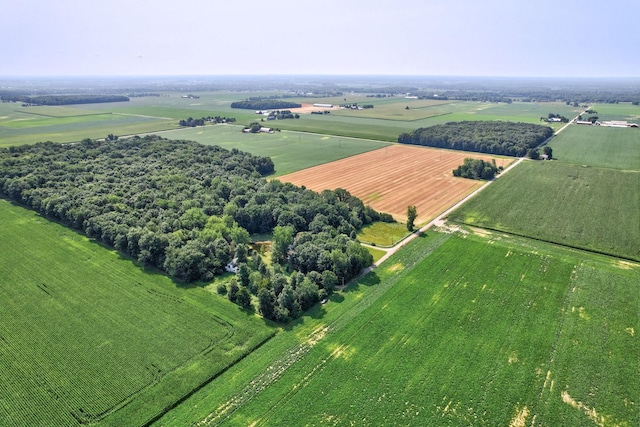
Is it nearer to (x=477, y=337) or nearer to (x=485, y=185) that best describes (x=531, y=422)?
(x=477, y=337)

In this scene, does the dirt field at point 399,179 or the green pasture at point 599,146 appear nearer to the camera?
the dirt field at point 399,179

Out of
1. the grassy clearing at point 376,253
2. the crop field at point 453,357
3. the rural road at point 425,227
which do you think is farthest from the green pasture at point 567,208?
the grassy clearing at point 376,253

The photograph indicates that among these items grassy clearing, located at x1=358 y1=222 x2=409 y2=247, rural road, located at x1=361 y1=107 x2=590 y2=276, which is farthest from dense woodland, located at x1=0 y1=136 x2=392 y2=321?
rural road, located at x1=361 y1=107 x2=590 y2=276

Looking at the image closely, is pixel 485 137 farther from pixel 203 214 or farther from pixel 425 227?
pixel 203 214

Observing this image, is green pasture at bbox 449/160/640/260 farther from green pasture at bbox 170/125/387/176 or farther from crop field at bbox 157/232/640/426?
green pasture at bbox 170/125/387/176

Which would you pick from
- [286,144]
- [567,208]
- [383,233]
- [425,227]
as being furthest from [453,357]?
[286,144]

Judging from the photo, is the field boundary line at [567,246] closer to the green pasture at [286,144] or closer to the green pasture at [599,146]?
the green pasture at [286,144]
